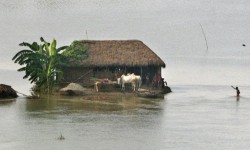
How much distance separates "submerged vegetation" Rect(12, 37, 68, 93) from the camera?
4503cm

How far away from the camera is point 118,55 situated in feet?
158

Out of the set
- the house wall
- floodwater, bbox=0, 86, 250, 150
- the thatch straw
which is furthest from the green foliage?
the thatch straw

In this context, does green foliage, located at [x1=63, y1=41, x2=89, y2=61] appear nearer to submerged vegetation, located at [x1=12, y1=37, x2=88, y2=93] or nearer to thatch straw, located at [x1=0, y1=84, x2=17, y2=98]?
submerged vegetation, located at [x1=12, y1=37, x2=88, y2=93]

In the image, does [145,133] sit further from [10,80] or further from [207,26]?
[207,26]

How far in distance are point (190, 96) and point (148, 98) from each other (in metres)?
4.10

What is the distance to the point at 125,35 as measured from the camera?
110938 mm

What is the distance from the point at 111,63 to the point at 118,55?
91 cm

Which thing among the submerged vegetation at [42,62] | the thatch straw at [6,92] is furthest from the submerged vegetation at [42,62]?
the thatch straw at [6,92]

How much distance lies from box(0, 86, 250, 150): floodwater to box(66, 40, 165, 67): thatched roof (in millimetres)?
3741

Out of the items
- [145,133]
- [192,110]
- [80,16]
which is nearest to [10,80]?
[192,110]

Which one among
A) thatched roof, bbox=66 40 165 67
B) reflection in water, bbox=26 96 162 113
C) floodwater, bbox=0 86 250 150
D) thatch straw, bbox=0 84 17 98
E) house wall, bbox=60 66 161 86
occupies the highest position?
thatched roof, bbox=66 40 165 67

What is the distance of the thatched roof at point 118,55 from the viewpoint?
156 ft

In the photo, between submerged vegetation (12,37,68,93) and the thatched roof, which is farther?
→ the thatched roof

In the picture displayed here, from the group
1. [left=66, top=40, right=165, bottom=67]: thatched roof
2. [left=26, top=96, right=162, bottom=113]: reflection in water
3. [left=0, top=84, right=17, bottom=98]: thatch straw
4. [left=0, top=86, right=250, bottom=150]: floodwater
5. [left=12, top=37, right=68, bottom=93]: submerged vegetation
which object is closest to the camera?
[left=0, top=86, right=250, bottom=150]: floodwater
